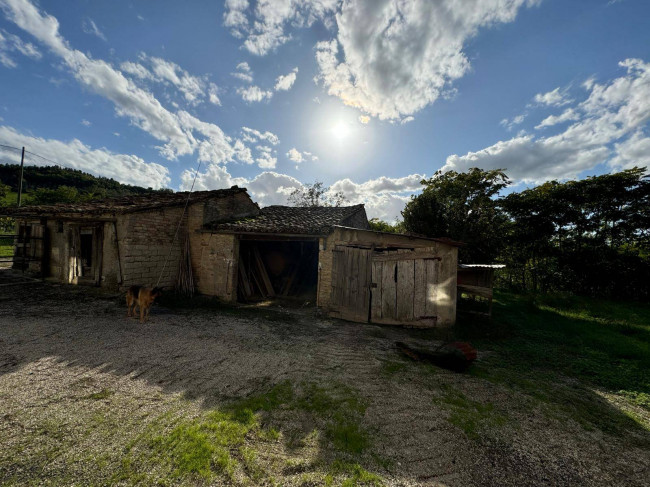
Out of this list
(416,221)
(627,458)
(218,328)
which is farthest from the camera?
(416,221)

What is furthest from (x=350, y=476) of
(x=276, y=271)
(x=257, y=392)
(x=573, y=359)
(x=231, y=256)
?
(x=276, y=271)

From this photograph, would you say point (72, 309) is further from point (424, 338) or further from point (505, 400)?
point (505, 400)

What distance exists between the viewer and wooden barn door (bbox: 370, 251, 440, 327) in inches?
303

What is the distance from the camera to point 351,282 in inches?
336

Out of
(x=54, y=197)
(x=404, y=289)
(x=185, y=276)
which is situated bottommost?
(x=185, y=276)

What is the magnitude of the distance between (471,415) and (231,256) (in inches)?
352

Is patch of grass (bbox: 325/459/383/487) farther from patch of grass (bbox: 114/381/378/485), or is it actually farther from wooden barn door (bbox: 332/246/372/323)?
wooden barn door (bbox: 332/246/372/323)

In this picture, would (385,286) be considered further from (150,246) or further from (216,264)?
(150,246)

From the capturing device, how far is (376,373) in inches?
188

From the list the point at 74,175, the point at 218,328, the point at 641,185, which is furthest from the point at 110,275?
the point at 74,175

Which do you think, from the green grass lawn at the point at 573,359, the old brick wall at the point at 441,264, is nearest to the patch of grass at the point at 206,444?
the green grass lawn at the point at 573,359

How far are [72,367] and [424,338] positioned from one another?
25.7 ft

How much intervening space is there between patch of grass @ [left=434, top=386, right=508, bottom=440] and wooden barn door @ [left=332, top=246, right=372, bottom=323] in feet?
14.0

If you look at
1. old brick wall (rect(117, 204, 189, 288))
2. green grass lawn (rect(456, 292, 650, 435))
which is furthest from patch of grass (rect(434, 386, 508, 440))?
old brick wall (rect(117, 204, 189, 288))
